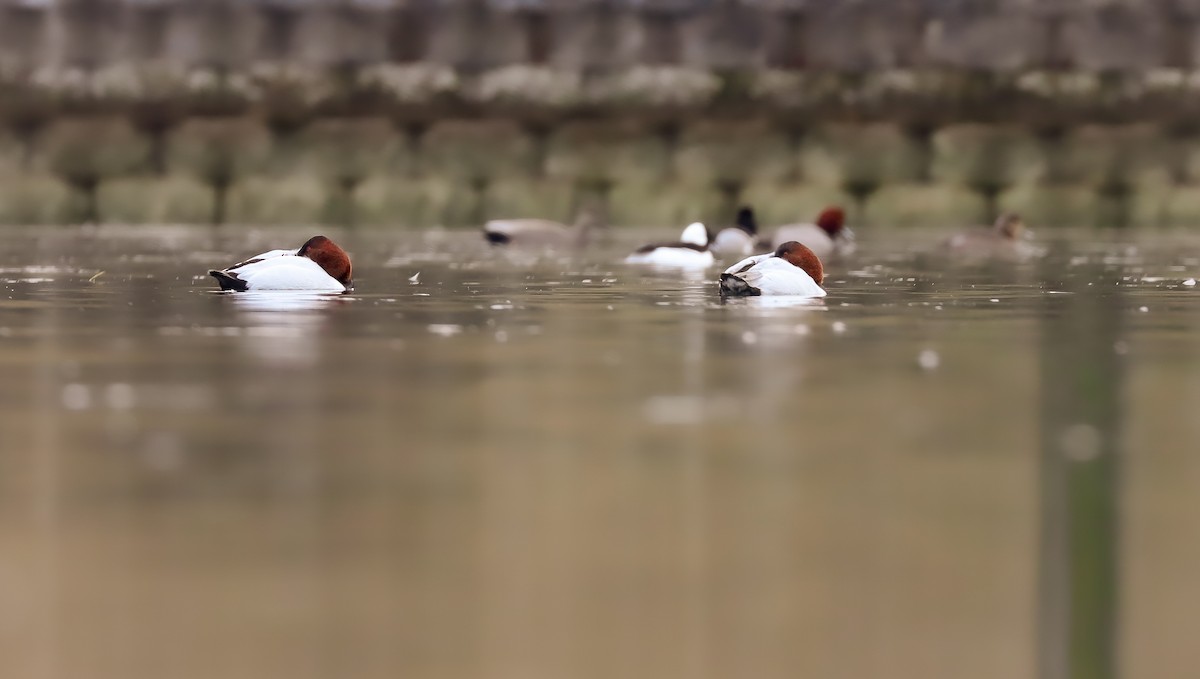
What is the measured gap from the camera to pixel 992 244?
15500 mm

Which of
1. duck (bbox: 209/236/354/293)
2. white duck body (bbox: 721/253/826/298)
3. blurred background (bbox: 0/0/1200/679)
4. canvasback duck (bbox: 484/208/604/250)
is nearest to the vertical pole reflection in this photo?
blurred background (bbox: 0/0/1200/679)

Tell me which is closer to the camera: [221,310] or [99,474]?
[99,474]

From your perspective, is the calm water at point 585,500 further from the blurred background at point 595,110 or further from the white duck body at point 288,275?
the blurred background at point 595,110

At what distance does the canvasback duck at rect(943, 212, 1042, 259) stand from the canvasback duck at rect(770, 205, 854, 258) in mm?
958

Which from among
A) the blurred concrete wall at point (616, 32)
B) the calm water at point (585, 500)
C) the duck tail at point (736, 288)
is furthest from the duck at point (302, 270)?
the blurred concrete wall at point (616, 32)

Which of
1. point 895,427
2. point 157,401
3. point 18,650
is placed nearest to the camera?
point 18,650

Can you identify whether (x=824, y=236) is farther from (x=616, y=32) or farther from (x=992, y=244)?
(x=616, y=32)

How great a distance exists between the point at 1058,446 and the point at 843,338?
2932 millimetres

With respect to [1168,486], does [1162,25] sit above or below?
above

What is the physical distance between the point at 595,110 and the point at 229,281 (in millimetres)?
12196

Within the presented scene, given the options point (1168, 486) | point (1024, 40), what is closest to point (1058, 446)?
point (1168, 486)

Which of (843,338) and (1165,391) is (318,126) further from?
(1165,391)

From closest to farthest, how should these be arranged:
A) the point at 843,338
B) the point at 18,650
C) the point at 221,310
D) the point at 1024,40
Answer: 1. the point at 18,650
2. the point at 843,338
3. the point at 221,310
4. the point at 1024,40

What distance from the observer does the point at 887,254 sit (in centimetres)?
1585
